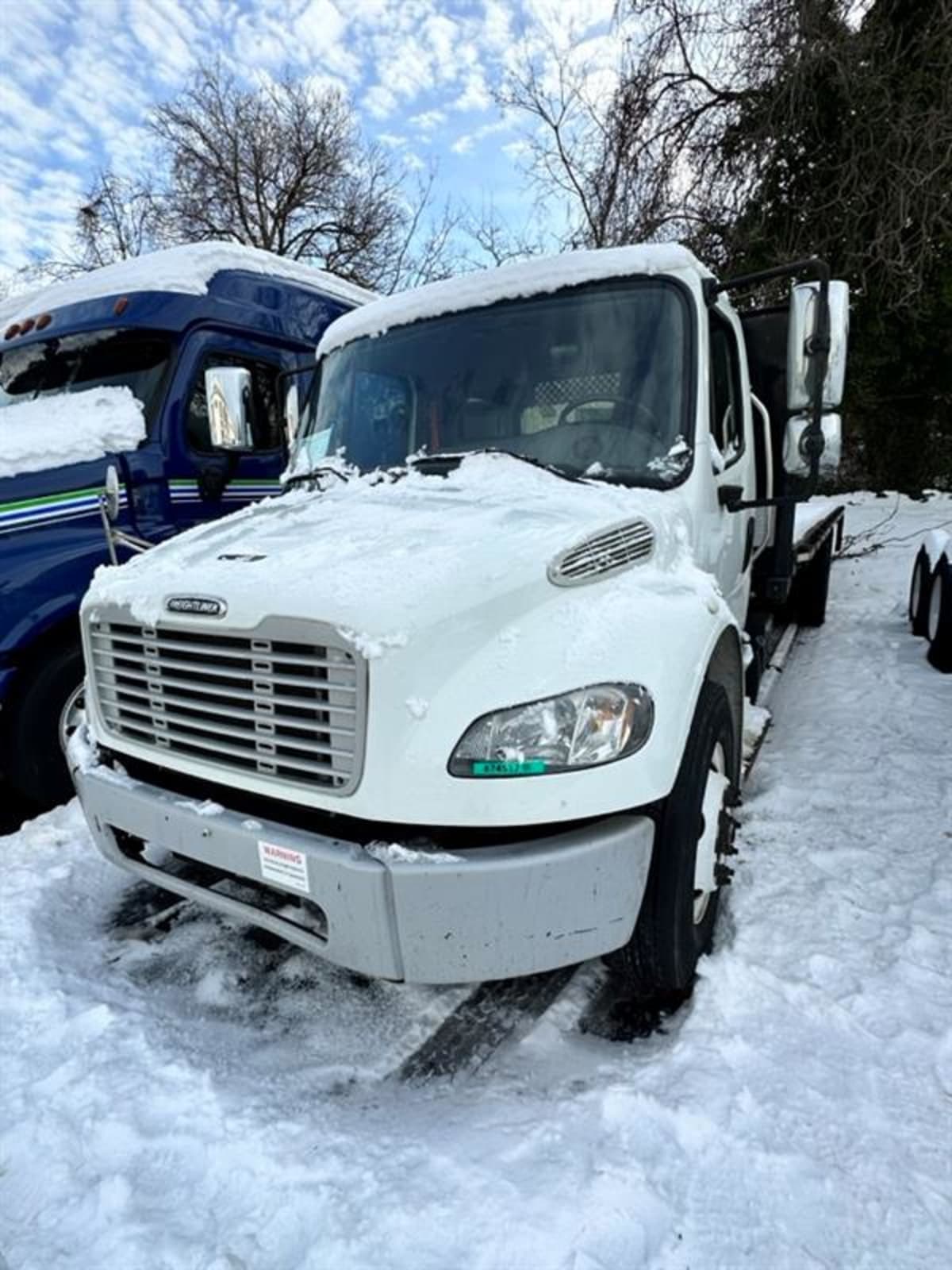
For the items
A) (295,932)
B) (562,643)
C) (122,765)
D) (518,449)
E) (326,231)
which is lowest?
(295,932)

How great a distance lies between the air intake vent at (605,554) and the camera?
2.32m

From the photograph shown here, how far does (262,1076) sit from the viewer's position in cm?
237

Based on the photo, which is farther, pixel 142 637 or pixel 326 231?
pixel 326 231

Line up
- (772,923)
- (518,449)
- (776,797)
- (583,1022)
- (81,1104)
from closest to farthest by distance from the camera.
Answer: (81,1104)
(583,1022)
(772,923)
(518,449)
(776,797)

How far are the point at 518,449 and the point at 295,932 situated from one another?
6.33ft

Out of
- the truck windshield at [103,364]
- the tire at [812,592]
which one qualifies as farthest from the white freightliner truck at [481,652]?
the tire at [812,592]

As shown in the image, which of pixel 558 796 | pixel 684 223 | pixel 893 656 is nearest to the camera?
pixel 558 796

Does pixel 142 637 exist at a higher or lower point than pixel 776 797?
higher

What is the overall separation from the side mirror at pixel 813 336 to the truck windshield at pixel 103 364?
3625mm

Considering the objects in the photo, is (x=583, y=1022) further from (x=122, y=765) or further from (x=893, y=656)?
(x=893, y=656)

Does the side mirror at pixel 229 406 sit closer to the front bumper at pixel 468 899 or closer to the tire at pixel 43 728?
the tire at pixel 43 728

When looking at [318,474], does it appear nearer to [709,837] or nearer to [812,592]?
[709,837]

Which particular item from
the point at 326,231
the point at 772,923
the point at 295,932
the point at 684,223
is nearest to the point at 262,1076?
the point at 295,932

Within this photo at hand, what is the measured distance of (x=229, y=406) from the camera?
411cm
